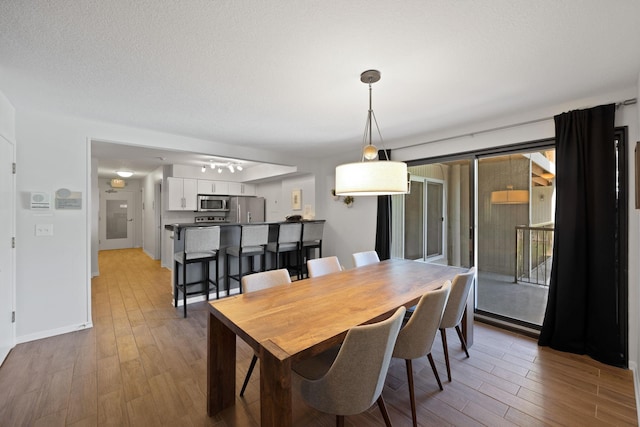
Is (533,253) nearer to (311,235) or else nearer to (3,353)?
(311,235)

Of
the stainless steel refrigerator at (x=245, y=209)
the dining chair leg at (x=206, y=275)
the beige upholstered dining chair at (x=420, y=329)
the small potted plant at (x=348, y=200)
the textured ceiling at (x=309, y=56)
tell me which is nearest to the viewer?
the textured ceiling at (x=309, y=56)

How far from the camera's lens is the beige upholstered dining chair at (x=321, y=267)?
2625 mm

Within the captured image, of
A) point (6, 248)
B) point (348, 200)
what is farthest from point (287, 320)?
point (348, 200)

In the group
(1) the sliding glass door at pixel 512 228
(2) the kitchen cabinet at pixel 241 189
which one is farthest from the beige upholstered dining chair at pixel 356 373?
(2) the kitchen cabinet at pixel 241 189

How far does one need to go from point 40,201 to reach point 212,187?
3723mm

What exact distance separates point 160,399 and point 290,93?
2.54 meters

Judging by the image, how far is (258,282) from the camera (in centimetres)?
211

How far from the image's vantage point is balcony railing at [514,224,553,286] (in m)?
3.36

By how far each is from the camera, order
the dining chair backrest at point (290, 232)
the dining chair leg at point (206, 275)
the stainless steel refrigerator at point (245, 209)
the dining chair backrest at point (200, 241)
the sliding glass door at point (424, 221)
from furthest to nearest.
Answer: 1. the stainless steel refrigerator at point (245, 209)
2. the sliding glass door at point (424, 221)
3. the dining chair backrest at point (290, 232)
4. the dining chair leg at point (206, 275)
5. the dining chair backrest at point (200, 241)

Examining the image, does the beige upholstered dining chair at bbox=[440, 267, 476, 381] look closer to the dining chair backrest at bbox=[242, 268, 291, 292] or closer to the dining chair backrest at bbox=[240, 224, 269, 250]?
the dining chair backrest at bbox=[242, 268, 291, 292]

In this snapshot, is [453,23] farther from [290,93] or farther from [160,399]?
[160,399]

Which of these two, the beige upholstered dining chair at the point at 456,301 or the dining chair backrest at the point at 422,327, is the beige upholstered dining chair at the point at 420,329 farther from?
the beige upholstered dining chair at the point at 456,301

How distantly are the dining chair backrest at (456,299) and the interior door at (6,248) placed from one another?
370 cm

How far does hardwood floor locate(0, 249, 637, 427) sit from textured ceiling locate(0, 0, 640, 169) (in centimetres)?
231
